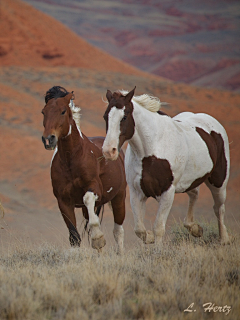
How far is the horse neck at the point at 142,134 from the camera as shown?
596cm

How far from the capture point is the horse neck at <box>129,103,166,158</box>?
5965mm

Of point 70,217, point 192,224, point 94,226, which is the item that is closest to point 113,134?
point 94,226

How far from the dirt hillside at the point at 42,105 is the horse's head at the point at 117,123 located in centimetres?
277

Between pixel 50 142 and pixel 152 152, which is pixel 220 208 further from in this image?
pixel 50 142

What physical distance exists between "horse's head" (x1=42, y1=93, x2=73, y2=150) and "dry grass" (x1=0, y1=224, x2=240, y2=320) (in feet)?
4.98

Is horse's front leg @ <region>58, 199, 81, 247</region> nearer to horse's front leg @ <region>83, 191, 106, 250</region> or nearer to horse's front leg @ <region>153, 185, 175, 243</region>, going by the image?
horse's front leg @ <region>83, 191, 106, 250</region>

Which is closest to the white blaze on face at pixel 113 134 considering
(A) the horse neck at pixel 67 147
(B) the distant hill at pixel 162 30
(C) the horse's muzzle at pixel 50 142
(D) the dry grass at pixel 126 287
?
(C) the horse's muzzle at pixel 50 142

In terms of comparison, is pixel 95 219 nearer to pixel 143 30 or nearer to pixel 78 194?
pixel 78 194

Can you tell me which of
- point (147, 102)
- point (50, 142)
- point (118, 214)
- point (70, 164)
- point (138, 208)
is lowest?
point (118, 214)

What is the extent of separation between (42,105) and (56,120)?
20.9 m

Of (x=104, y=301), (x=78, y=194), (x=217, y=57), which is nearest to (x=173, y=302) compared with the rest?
(x=104, y=301)

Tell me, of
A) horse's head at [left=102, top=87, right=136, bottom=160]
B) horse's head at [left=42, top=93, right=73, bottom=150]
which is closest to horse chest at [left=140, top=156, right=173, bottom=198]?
horse's head at [left=102, top=87, right=136, bottom=160]

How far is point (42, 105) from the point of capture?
26.4 meters

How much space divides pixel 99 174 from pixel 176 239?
241 centimetres
